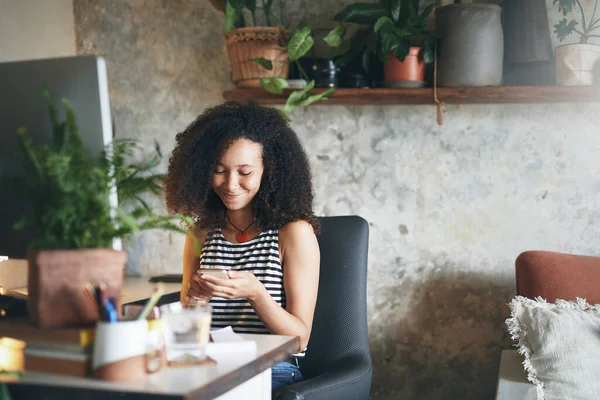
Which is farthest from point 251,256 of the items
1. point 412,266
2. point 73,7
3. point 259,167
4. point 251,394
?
point 73,7

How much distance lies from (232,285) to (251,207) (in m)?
0.50

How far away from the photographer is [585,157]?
8.42 feet

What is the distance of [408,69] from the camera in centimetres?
257

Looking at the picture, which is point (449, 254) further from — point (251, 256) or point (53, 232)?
point (53, 232)

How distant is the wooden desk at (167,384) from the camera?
1045mm

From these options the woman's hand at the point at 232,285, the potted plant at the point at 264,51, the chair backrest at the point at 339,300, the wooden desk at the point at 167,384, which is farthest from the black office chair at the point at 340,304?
the wooden desk at the point at 167,384

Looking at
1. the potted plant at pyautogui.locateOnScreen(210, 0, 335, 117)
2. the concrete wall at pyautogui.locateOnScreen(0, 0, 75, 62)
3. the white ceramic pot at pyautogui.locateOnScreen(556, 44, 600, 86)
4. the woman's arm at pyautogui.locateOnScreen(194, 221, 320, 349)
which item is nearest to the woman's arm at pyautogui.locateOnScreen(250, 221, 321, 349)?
the woman's arm at pyautogui.locateOnScreen(194, 221, 320, 349)

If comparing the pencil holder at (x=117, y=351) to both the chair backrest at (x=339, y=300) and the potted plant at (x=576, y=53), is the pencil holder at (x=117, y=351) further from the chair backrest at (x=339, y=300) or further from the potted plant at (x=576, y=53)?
the potted plant at (x=576, y=53)

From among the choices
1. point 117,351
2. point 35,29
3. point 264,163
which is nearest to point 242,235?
point 264,163

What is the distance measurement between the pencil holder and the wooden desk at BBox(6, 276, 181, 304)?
52.0 inches

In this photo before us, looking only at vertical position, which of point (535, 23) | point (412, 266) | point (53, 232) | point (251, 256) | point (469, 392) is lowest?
point (469, 392)

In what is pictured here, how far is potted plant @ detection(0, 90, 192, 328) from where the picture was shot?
1.13 m

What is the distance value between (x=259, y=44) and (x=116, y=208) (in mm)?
1646

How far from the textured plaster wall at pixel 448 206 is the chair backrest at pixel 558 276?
34 cm
